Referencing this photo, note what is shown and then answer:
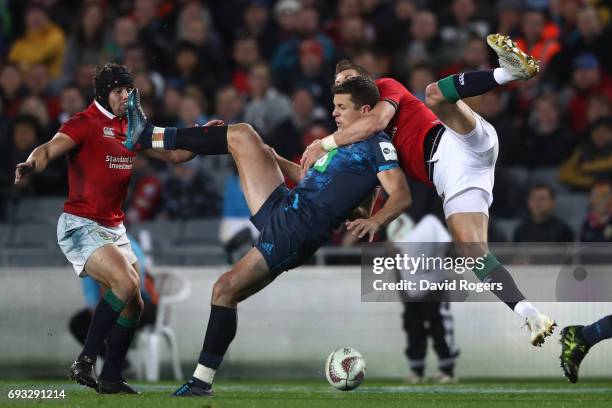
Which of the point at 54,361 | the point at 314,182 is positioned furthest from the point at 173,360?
the point at 314,182

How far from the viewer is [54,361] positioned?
13141 millimetres

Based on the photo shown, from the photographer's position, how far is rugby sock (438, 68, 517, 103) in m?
9.24

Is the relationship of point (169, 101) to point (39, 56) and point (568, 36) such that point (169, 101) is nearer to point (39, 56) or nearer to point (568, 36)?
point (39, 56)

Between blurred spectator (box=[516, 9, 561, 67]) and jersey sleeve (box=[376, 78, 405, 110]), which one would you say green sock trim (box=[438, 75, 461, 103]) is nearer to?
jersey sleeve (box=[376, 78, 405, 110])

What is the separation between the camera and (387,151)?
9.04 meters

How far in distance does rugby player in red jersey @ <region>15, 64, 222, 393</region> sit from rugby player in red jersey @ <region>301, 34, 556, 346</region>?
114 centimetres

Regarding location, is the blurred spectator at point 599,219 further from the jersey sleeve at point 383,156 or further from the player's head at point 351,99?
the jersey sleeve at point 383,156

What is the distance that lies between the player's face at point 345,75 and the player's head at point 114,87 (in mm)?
1595

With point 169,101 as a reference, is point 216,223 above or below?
below

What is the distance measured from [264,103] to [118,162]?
5705 millimetres

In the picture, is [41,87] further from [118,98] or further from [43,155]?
[43,155]

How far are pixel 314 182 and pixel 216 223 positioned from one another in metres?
5.39

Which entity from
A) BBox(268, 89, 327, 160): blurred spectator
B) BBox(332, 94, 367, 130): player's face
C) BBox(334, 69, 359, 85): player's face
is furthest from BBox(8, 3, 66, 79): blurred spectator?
BBox(332, 94, 367, 130): player's face

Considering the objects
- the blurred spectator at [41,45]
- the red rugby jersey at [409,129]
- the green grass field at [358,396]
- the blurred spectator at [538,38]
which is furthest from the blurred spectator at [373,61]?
the red rugby jersey at [409,129]
